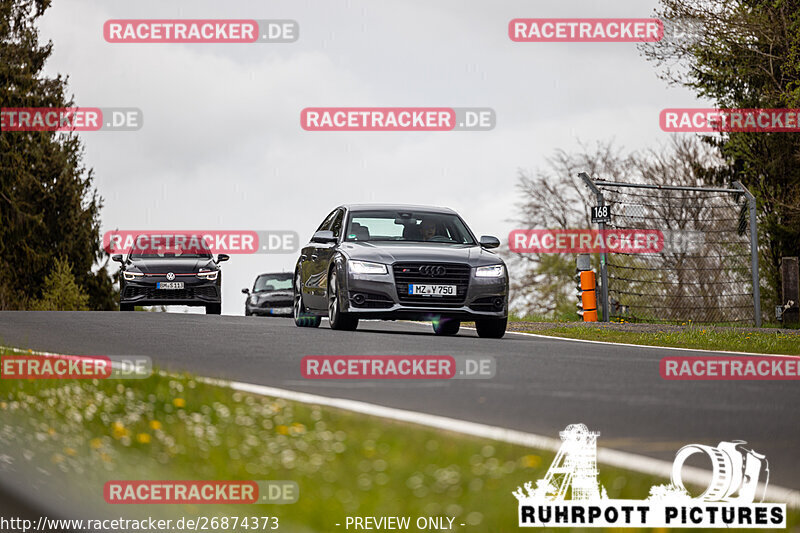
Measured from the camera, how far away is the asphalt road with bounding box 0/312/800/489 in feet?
20.7

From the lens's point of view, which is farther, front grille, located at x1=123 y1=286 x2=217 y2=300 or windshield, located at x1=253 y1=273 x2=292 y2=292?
windshield, located at x1=253 y1=273 x2=292 y2=292

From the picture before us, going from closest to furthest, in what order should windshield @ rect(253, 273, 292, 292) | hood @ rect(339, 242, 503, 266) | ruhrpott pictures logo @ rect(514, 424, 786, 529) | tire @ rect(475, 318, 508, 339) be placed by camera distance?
ruhrpott pictures logo @ rect(514, 424, 786, 529)
hood @ rect(339, 242, 503, 266)
tire @ rect(475, 318, 508, 339)
windshield @ rect(253, 273, 292, 292)

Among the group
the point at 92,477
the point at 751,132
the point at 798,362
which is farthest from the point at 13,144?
the point at 92,477

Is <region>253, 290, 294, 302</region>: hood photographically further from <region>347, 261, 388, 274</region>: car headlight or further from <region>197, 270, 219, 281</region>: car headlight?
<region>347, 261, 388, 274</region>: car headlight

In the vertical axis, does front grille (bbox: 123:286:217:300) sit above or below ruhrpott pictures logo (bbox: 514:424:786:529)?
above

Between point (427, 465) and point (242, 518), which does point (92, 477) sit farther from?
A: point (427, 465)

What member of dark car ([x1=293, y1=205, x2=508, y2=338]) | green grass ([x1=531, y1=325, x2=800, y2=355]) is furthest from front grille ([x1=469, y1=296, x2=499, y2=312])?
green grass ([x1=531, y1=325, x2=800, y2=355])

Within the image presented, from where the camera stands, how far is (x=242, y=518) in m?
4.27

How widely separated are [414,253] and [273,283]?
17989 mm

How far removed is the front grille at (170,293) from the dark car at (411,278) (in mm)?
8203

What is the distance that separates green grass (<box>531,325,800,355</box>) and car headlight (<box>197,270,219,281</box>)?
8255 millimetres

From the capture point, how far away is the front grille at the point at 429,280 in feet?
46.2

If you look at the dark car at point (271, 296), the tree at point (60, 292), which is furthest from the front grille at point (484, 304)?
the tree at point (60, 292)

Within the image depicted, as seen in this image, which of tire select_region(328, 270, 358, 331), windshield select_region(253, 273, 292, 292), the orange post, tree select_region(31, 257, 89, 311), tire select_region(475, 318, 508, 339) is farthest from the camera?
tree select_region(31, 257, 89, 311)
